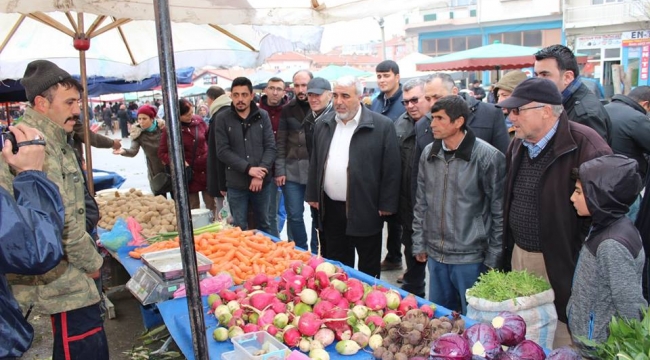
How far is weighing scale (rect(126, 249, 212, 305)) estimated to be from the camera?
3482 millimetres

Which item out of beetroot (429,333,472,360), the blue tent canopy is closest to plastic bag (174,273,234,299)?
beetroot (429,333,472,360)

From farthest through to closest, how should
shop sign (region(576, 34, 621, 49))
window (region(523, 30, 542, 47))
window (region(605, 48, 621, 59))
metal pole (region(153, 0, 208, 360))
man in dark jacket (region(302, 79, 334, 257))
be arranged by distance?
window (region(523, 30, 542, 47)) < window (region(605, 48, 621, 59)) < shop sign (region(576, 34, 621, 49)) < man in dark jacket (region(302, 79, 334, 257)) < metal pole (region(153, 0, 208, 360))

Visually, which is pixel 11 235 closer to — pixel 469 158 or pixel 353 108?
pixel 469 158

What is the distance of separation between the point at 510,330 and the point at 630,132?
3.09 m

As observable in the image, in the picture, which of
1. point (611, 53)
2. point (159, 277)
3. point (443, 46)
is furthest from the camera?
point (443, 46)

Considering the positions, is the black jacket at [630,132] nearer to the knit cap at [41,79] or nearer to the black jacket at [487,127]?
the black jacket at [487,127]

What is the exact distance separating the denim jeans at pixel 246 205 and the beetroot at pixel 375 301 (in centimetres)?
312

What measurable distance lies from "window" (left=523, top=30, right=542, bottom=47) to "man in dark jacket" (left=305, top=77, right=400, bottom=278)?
104 feet

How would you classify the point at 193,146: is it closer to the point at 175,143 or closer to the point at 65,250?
the point at 65,250

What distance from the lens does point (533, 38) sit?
33.0 m

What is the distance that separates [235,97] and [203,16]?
5.81 feet

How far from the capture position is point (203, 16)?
3.99 m

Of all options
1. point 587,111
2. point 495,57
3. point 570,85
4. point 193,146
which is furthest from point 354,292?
point 495,57

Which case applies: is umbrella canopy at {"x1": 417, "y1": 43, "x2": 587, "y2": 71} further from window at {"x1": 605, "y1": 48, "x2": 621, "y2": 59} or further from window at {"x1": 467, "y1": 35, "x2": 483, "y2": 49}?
window at {"x1": 467, "y1": 35, "x2": 483, "y2": 49}
